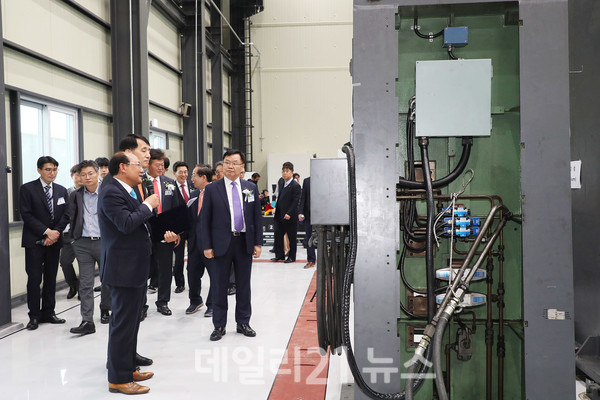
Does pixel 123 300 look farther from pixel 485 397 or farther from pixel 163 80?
pixel 163 80

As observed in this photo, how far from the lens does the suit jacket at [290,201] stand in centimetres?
791

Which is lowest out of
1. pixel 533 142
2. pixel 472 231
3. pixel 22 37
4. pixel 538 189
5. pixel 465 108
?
pixel 472 231

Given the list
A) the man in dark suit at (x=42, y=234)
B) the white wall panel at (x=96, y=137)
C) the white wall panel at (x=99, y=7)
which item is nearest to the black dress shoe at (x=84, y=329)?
the man in dark suit at (x=42, y=234)

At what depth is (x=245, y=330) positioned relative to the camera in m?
4.22

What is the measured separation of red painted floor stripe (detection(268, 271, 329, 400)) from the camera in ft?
10.0

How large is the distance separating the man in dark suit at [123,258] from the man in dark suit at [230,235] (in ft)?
3.49

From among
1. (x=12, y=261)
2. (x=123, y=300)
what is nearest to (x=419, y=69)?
(x=123, y=300)

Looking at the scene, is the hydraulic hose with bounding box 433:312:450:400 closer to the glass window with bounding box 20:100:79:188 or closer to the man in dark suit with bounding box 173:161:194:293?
the man in dark suit with bounding box 173:161:194:293

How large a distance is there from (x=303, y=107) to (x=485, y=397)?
11.9 metres

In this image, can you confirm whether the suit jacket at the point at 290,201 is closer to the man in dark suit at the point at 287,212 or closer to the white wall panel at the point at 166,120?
the man in dark suit at the point at 287,212

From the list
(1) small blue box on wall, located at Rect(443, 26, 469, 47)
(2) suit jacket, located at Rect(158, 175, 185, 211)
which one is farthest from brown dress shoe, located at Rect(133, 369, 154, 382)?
(1) small blue box on wall, located at Rect(443, 26, 469, 47)

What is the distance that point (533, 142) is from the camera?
229 centimetres

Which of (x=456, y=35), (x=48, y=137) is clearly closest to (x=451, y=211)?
(x=456, y=35)

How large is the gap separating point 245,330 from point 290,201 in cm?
393
